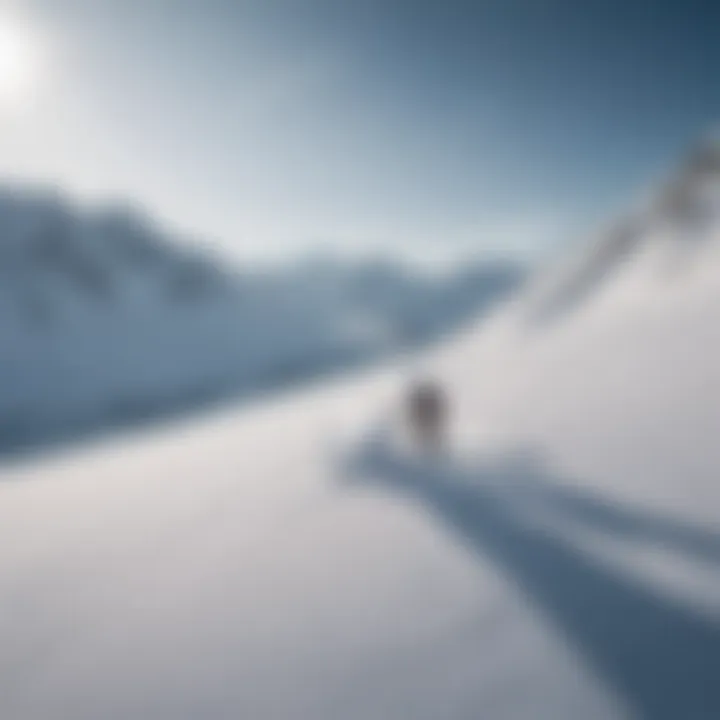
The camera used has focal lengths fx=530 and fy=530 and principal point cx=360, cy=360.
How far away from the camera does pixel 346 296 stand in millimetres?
A: 146250

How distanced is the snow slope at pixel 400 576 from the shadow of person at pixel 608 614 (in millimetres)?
13

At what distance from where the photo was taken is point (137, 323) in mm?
83250

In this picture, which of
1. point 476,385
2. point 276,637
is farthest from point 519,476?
point 476,385

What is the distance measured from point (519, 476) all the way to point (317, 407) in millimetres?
9666

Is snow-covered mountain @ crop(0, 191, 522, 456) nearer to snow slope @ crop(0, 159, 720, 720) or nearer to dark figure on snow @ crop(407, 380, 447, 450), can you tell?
snow slope @ crop(0, 159, 720, 720)

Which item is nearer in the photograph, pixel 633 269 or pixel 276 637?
pixel 276 637

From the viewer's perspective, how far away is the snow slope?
9.02ft

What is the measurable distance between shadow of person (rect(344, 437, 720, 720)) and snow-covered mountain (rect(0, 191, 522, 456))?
35.0 meters

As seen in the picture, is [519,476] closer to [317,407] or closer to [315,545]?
[315,545]

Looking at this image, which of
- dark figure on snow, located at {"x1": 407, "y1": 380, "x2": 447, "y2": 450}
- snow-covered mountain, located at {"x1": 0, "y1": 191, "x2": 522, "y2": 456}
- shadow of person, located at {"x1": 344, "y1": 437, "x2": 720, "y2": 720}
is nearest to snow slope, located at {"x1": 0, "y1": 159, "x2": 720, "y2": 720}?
shadow of person, located at {"x1": 344, "y1": 437, "x2": 720, "y2": 720}

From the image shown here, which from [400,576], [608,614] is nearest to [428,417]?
[400,576]

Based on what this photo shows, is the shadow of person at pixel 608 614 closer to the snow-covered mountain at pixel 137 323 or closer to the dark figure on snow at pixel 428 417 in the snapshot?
the dark figure on snow at pixel 428 417

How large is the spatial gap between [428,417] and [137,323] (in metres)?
84.0

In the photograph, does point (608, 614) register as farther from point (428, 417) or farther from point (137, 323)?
point (137, 323)
